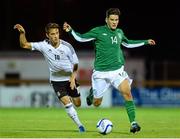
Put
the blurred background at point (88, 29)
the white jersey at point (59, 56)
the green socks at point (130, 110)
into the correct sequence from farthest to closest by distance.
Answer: the blurred background at point (88, 29) < the white jersey at point (59, 56) < the green socks at point (130, 110)

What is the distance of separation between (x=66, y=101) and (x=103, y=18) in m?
33.4

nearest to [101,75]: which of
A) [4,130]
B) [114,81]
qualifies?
[114,81]

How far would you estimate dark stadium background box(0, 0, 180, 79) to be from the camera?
46906mm

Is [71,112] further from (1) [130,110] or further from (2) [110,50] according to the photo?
(2) [110,50]

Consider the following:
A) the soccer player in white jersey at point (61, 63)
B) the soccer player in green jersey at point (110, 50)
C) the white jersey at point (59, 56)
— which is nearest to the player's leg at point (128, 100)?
the soccer player in green jersey at point (110, 50)

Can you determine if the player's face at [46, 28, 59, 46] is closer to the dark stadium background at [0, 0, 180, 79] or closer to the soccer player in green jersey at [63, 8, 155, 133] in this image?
the soccer player in green jersey at [63, 8, 155, 133]

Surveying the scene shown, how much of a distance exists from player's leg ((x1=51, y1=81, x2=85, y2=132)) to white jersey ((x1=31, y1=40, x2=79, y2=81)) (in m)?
0.19

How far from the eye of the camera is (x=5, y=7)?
46.9 meters

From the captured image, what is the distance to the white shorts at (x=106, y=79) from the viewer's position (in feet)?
51.1

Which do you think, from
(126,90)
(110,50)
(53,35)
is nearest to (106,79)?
(110,50)

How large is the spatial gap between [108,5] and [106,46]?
32944mm

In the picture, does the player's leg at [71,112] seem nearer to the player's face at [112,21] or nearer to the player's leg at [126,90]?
the player's leg at [126,90]

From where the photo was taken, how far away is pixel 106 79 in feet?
52.5

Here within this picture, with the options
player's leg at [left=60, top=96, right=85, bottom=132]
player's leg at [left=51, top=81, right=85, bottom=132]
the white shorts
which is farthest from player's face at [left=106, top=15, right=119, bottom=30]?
player's leg at [left=60, top=96, right=85, bottom=132]
